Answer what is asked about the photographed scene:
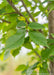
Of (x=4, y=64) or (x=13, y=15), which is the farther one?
(x=4, y=64)

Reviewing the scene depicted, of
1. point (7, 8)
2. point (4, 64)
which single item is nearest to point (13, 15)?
point (7, 8)

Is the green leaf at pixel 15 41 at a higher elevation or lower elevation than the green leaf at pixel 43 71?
higher

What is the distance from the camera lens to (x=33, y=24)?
0.95 ft

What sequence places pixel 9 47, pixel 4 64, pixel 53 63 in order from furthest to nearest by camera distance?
pixel 4 64 < pixel 53 63 < pixel 9 47

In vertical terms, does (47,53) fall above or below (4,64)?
below

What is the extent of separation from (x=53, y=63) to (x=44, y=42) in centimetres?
13

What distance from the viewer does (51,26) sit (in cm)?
39

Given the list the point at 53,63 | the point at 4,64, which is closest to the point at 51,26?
the point at 53,63

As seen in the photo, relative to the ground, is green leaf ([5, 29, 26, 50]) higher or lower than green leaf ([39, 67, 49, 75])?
higher

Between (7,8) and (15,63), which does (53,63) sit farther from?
(15,63)

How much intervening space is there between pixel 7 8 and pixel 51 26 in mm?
116

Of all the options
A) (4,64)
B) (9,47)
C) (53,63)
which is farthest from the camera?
(4,64)

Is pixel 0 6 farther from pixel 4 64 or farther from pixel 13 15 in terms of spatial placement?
pixel 4 64

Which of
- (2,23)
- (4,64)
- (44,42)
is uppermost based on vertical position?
(4,64)
